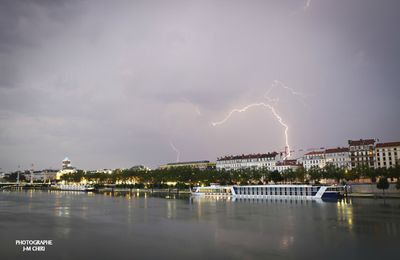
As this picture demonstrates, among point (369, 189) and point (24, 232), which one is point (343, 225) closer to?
point (24, 232)

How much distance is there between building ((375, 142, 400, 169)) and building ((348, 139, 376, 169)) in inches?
51.3

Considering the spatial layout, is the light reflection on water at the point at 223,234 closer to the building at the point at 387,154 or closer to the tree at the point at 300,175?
the tree at the point at 300,175

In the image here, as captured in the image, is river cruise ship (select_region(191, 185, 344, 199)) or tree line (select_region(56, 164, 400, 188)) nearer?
river cruise ship (select_region(191, 185, 344, 199))

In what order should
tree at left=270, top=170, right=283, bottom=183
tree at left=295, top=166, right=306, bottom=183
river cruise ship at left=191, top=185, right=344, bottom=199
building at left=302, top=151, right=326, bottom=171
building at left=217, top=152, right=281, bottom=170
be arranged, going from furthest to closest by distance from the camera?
building at left=217, top=152, right=281, bottom=170, building at left=302, top=151, right=326, bottom=171, tree at left=270, top=170, right=283, bottom=183, tree at left=295, top=166, right=306, bottom=183, river cruise ship at left=191, top=185, right=344, bottom=199

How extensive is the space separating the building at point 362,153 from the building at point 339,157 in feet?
19.2

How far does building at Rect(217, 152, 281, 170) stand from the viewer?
13514cm

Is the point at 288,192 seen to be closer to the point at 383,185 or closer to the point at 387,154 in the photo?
the point at 383,185

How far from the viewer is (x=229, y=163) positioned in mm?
148625

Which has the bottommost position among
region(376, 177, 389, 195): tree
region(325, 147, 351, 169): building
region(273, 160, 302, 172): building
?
region(376, 177, 389, 195): tree

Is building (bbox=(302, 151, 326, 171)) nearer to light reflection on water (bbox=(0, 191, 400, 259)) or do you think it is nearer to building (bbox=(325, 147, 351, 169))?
building (bbox=(325, 147, 351, 169))

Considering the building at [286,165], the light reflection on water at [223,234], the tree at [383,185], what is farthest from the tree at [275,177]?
the light reflection on water at [223,234]

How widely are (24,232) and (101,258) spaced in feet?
44.4

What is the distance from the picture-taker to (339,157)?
11475 centimetres

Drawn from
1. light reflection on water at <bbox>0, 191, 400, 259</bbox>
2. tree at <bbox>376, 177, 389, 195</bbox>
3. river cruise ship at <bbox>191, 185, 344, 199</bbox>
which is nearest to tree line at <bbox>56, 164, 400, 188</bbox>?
tree at <bbox>376, 177, 389, 195</bbox>
